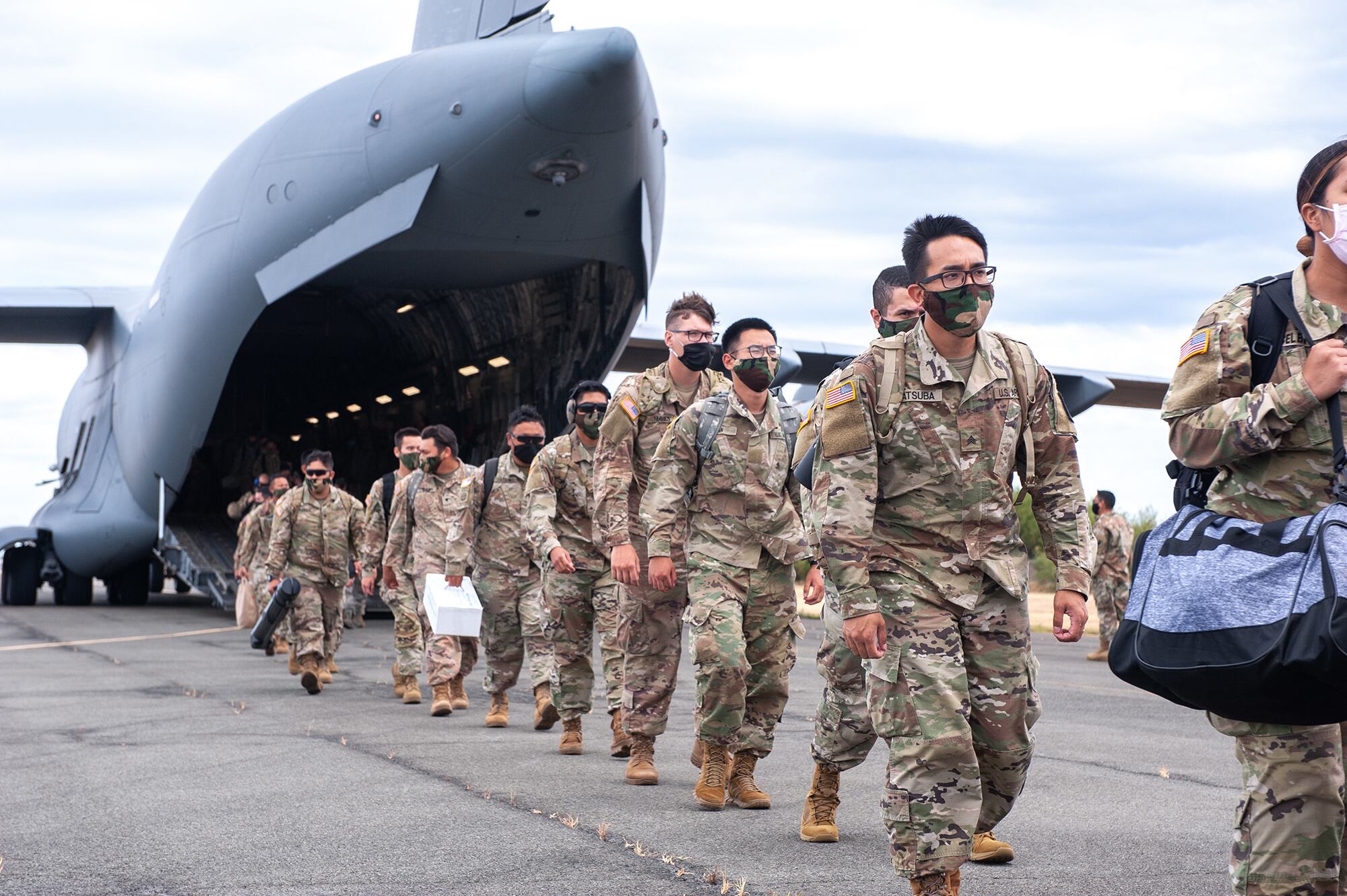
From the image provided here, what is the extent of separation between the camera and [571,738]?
7.20 metres

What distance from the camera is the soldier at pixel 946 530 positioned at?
3.63 m

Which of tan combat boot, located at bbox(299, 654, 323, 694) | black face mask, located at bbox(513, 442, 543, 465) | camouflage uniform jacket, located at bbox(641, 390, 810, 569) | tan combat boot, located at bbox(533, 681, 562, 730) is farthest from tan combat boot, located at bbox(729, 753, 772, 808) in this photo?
tan combat boot, located at bbox(299, 654, 323, 694)

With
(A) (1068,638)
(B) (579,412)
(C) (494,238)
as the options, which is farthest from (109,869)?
(C) (494,238)

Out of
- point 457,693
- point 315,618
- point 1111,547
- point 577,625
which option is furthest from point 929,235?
point 1111,547

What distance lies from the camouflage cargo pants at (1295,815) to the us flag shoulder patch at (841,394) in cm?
139

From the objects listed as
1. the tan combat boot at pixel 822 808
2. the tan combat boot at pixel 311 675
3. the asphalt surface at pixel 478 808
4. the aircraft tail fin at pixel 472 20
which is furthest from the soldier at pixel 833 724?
the aircraft tail fin at pixel 472 20

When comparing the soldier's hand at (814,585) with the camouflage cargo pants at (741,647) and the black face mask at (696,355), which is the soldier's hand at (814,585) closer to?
the camouflage cargo pants at (741,647)

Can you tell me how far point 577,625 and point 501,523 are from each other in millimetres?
1597

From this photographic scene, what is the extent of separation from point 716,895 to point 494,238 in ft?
39.2

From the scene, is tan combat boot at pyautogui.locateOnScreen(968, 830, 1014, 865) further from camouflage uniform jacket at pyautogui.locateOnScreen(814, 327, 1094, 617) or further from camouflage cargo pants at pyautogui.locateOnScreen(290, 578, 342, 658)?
camouflage cargo pants at pyautogui.locateOnScreen(290, 578, 342, 658)

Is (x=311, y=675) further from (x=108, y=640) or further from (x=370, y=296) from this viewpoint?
(x=370, y=296)

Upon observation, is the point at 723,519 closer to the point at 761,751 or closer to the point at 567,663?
the point at 761,751

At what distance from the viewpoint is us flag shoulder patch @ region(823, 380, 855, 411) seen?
3.85 metres

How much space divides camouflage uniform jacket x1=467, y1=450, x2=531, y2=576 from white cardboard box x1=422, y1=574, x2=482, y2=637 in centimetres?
34
